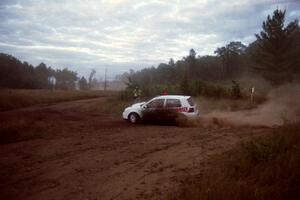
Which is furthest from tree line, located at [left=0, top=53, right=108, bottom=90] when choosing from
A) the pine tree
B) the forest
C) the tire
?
the tire

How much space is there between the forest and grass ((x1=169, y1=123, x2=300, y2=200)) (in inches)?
781

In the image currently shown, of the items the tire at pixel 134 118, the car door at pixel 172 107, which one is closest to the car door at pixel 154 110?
the car door at pixel 172 107

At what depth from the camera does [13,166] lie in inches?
375

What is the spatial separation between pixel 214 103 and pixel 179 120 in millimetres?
9107

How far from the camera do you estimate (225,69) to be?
84.3 m

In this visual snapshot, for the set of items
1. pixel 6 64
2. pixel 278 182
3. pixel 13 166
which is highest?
pixel 6 64

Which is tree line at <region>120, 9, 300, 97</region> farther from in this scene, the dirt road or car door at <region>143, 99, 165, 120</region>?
the dirt road

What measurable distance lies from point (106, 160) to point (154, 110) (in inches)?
309

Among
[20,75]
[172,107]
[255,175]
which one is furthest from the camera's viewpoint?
[20,75]

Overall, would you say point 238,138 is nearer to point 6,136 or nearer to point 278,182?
point 278,182

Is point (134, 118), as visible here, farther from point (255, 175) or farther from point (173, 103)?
point (255, 175)

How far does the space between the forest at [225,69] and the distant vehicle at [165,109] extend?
11.5 metres

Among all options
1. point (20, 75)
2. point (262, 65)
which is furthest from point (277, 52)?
point (20, 75)

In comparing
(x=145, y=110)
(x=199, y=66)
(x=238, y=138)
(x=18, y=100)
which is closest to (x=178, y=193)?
(x=238, y=138)
